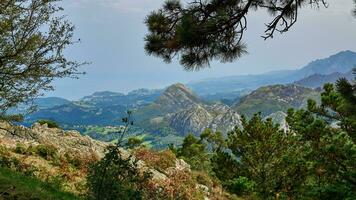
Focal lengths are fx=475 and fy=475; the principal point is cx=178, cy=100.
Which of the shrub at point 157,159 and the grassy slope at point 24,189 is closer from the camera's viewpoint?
the grassy slope at point 24,189

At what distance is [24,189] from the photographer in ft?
46.4

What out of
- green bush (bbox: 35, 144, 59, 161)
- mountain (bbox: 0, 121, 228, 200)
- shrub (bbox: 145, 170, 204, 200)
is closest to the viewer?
mountain (bbox: 0, 121, 228, 200)

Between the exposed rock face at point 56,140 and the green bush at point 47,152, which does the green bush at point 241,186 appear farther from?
the green bush at point 47,152

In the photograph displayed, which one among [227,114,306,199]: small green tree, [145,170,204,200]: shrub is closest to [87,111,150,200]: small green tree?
[145,170,204,200]: shrub

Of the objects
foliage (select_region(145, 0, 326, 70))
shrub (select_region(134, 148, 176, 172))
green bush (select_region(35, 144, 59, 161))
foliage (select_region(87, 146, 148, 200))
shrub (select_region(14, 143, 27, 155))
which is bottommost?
shrub (select_region(134, 148, 176, 172))

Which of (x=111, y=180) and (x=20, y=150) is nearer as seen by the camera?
(x=111, y=180)

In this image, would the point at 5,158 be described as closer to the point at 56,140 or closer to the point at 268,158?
the point at 56,140

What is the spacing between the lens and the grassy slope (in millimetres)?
13070

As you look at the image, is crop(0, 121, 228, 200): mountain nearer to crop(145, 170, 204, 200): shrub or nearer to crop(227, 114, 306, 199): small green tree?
crop(145, 170, 204, 200): shrub

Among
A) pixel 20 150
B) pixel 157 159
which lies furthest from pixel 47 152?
pixel 157 159

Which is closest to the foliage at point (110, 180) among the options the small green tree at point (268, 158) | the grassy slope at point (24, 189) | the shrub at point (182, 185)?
the grassy slope at point (24, 189)

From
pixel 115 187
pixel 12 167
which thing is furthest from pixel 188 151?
pixel 115 187

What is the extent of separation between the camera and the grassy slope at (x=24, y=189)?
515 inches

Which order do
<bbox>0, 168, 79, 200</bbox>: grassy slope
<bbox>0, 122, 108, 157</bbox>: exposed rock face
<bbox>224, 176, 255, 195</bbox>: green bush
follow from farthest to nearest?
<bbox>224, 176, 255, 195</bbox>: green bush
<bbox>0, 122, 108, 157</bbox>: exposed rock face
<bbox>0, 168, 79, 200</bbox>: grassy slope
